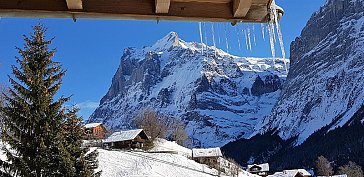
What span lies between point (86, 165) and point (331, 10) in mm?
194417

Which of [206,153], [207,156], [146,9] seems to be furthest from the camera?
[206,153]

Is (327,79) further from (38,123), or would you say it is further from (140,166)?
(38,123)

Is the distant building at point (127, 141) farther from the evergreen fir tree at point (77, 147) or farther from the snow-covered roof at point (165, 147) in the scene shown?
the evergreen fir tree at point (77, 147)

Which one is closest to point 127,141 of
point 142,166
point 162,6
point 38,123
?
point 142,166

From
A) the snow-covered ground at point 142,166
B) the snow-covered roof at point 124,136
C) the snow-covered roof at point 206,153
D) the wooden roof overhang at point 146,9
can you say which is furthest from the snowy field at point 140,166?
the wooden roof overhang at point 146,9

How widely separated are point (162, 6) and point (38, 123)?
1074cm

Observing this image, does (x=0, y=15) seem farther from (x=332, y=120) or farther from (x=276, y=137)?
(x=276, y=137)

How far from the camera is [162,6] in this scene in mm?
3320

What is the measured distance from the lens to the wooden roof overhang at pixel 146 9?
3275mm

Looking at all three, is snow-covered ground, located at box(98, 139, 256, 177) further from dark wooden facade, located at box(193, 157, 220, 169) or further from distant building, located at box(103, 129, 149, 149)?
distant building, located at box(103, 129, 149, 149)

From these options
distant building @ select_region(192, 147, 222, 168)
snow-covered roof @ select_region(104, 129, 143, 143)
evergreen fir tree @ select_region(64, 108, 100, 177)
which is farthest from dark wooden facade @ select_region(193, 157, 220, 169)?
evergreen fir tree @ select_region(64, 108, 100, 177)

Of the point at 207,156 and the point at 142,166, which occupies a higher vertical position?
the point at 207,156

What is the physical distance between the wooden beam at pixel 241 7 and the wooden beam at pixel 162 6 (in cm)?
55

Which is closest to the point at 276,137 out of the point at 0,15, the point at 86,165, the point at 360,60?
the point at 360,60
